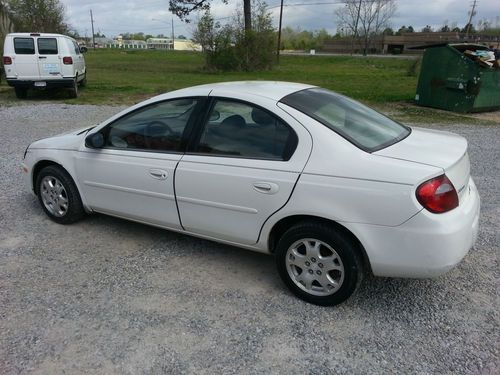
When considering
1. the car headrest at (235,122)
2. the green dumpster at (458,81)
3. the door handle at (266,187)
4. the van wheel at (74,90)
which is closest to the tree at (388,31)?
the green dumpster at (458,81)

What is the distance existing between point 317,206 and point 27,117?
10375 mm

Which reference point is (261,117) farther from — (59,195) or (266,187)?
(59,195)

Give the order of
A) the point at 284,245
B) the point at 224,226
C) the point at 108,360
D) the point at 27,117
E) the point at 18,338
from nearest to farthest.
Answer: the point at 108,360
the point at 18,338
the point at 284,245
the point at 224,226
the point at 27,117

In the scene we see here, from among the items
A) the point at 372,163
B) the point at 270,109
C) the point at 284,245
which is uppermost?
the point at 270,109

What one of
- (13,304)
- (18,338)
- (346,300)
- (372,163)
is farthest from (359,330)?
(13,304)

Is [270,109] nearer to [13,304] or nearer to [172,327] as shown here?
[172,327]

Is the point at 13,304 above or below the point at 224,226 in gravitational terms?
below

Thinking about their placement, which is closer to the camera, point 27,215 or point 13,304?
point 13,304

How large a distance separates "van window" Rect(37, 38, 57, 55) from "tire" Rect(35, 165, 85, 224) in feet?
32.5

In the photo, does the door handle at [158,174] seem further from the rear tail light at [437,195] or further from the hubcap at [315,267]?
the rear tail light at [437,195]

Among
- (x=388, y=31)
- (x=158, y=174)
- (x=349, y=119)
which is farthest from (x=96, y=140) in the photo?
(x=388, y=31)

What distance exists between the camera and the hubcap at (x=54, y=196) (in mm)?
4414

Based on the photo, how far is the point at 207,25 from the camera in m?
25.4

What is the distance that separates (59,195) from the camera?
443cm
